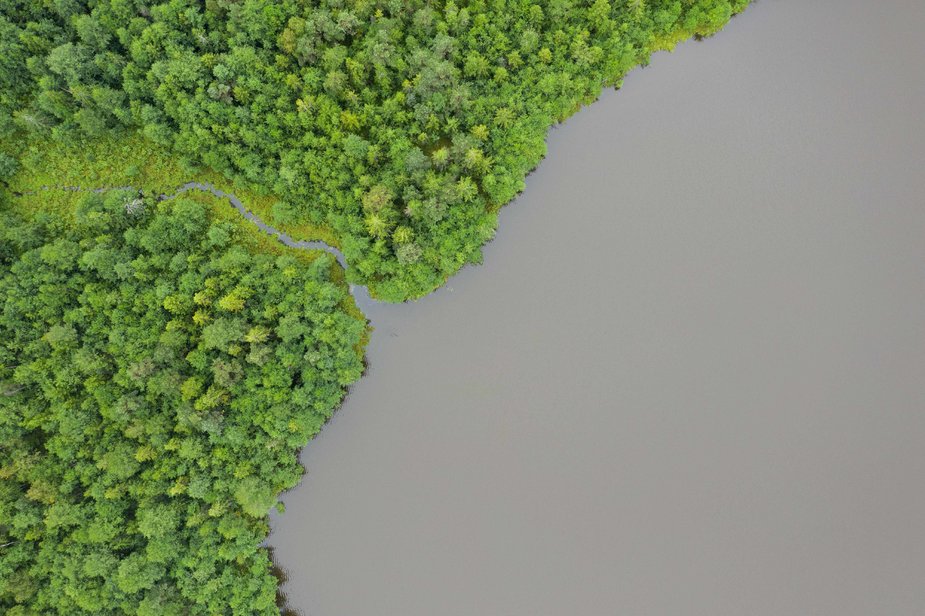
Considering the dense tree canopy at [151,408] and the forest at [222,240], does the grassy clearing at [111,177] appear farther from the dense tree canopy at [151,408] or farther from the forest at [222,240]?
the dense tree canopy at [151,408]

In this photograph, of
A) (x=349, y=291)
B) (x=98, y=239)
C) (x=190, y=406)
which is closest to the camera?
(x=190, y=406)

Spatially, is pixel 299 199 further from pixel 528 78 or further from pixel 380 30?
pixel 528 78

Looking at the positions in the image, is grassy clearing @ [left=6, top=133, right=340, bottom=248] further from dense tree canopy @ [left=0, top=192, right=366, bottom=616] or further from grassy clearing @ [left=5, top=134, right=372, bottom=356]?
dense tree canopy @ [left=0, top=192, right=366, bottom=616]

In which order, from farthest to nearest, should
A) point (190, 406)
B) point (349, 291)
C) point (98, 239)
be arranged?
point (349, 291) → point (98, 239) → point (190, 406)

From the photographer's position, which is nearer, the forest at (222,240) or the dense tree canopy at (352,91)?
the forest at (222,240)

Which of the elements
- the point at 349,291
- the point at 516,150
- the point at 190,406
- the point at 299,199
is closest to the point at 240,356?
the point at 190,406

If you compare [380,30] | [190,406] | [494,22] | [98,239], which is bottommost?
[190,406]

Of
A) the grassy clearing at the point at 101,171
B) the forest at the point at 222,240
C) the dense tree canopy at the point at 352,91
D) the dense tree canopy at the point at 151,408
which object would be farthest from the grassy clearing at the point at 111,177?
the dense tree canopy at the point at 151,408

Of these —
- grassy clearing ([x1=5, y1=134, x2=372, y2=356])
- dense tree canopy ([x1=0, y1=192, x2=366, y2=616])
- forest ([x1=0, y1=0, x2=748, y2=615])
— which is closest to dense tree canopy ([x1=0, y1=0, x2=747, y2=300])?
forest ([x1=0, y1=0, x2=748, y2=615])
